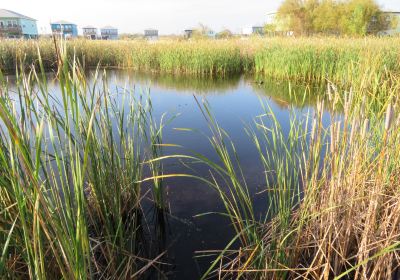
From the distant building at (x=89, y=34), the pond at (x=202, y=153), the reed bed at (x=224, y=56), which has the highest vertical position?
the distant building at (x=89, y=34)

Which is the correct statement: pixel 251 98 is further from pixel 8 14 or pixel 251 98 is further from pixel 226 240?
pixel 8 14

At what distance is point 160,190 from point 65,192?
3.73ft

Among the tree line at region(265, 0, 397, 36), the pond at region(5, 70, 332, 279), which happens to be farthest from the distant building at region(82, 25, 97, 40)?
the tree line at region(265, 0, 397, 36)

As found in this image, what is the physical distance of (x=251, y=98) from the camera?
5.62 metres

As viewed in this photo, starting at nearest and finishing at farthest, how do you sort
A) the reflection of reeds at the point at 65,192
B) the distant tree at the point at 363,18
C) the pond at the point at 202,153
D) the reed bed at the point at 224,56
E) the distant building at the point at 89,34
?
the reflection of reeds at the point at 65,192 → the pond at the point at 202,153 → the reed bed at the point at 224,56 → the distant building at the point at 89,34 → the distant tree at the point at 363,18

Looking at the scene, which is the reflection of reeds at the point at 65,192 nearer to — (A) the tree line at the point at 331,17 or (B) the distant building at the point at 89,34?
(B) the distant building at the point at 89,34

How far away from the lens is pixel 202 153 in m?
2.96

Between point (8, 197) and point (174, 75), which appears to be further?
point (174, 75)

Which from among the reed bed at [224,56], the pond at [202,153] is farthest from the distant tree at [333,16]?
the pond at [202,153]

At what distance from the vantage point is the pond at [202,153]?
1.69 metres

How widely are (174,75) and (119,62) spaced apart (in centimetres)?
275

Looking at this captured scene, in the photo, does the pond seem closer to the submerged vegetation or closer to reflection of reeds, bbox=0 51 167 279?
the submerged vegetation

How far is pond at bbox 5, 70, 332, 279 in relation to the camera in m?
1.69

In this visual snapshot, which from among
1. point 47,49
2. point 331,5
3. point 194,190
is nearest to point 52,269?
point 194,190
